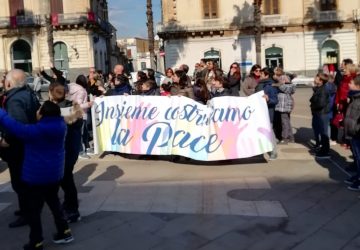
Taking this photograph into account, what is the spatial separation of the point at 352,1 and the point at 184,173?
130 ft

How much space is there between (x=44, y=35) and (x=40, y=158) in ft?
146

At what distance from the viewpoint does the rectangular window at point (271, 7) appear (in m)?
44.4

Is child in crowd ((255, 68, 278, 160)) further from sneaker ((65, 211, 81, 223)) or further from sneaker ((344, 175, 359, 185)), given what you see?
sneaker ((65, 211, 81, 223))

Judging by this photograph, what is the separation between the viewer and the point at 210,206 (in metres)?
6.56

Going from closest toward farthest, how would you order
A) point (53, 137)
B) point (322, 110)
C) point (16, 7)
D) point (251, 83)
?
point (53, 137)
point (322, 110)
point (251, 83)
point (16, 7)

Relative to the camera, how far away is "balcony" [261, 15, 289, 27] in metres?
43.8

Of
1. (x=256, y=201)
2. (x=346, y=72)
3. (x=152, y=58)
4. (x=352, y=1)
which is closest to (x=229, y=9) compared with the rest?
(x=352, y=1)

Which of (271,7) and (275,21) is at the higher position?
(271,7)

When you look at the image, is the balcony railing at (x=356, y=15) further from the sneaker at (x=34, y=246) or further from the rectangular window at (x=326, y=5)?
the sneaker at (x=34, y=246)

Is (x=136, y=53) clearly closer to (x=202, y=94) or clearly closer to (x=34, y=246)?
(x=202, y=94)

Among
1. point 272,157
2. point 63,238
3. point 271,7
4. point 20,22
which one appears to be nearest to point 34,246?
point 63,238

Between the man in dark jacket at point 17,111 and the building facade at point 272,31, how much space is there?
38950 mm

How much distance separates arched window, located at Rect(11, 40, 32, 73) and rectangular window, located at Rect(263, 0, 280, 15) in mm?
21125

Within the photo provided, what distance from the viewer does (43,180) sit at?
501 cm
